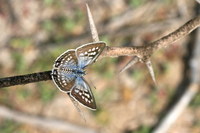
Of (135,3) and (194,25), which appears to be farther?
(135,3)

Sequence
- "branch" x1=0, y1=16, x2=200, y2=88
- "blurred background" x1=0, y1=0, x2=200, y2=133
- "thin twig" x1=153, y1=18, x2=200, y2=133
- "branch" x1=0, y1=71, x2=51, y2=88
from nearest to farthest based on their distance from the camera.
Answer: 1. "branch" x1=0, y1=71, x2=51, y2=88
2. "branch" x1=0, y1=16, x2=200, y2=88
3. "thin twig" x1=153, y1=18, x2=200, y2=133
4. "blurred background" x1=0, y1=0, x2=200, y2=133

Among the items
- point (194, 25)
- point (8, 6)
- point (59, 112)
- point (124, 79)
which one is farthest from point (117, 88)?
point (194, 25)

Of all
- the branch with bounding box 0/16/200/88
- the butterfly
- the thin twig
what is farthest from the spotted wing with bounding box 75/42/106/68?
the thin twig

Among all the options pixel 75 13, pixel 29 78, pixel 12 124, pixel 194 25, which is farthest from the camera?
pixel 75 13

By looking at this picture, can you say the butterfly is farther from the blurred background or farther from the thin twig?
the thin twig

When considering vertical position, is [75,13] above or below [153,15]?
above

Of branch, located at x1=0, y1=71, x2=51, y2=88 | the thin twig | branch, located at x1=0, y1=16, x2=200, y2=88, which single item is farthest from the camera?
the thin twig

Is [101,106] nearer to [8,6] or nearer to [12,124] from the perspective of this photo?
[12,124]

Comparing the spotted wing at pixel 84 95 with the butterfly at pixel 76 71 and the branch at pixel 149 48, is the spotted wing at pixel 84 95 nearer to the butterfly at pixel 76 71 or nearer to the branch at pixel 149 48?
the butterfly at pixel 76 71

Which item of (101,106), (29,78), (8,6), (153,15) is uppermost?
(8,6)
